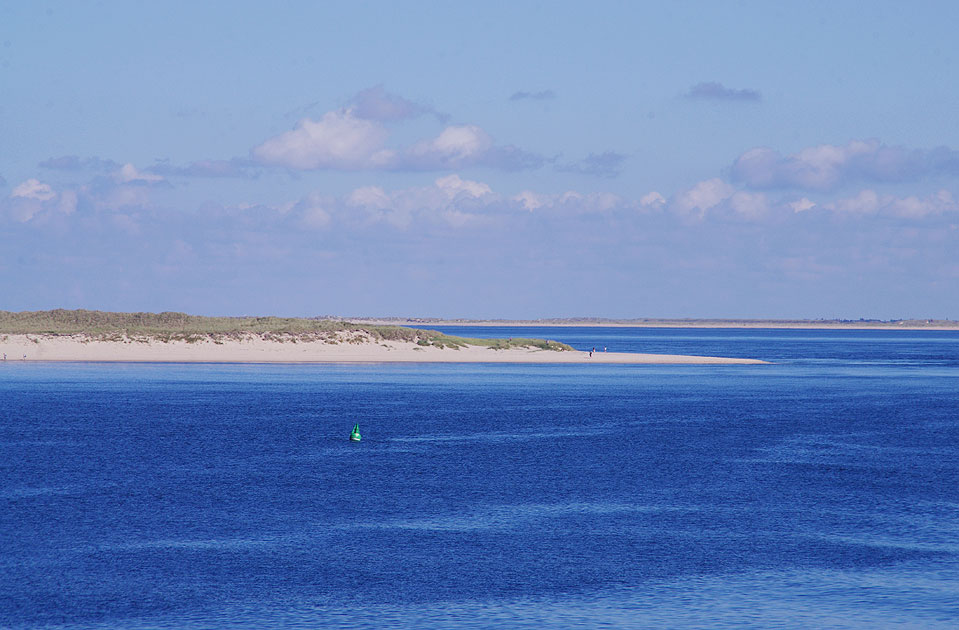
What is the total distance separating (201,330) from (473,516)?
107752mm

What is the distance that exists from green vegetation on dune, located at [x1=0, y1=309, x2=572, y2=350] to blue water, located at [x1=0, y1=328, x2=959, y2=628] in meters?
61.7

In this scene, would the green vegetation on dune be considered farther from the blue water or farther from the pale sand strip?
the blue water

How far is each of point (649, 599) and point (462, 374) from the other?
3455 inches

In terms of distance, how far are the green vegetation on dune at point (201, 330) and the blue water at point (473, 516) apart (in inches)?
2431

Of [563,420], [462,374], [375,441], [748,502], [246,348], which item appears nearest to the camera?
[748,502]

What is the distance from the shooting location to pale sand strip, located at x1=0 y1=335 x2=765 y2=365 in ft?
415

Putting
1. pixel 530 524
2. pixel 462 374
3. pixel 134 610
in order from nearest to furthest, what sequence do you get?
pixel 134 610 < pixel 530 524 < pixel 462 374

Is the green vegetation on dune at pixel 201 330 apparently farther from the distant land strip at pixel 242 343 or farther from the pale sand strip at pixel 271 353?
the pale sand strip at pixel 271 353

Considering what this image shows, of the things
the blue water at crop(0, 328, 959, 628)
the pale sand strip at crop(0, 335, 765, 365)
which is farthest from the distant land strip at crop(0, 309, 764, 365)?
the blue water at crop(0, 328, 959, 628)

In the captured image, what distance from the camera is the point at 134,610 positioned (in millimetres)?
23000

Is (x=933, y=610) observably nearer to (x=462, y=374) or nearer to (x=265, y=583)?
(x=265, y=583)

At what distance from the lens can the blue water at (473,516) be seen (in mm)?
23812

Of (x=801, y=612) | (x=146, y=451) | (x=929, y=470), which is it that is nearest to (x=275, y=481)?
(x=146, y=451)

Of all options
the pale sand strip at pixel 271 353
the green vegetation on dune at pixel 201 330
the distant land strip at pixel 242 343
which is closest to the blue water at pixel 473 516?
the pale sand strip at pixel 271 353
